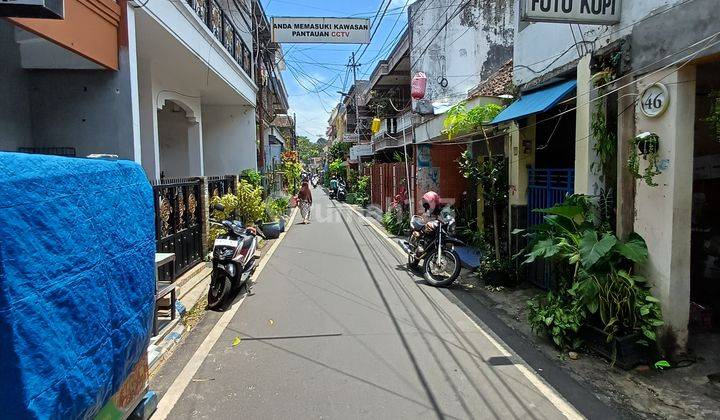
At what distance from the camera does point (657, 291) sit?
460 cm

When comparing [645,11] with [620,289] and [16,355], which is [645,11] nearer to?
[620,289]

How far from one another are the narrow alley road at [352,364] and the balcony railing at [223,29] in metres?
6.82

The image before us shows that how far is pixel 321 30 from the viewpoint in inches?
455

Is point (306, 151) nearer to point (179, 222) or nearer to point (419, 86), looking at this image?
point (419, 86)

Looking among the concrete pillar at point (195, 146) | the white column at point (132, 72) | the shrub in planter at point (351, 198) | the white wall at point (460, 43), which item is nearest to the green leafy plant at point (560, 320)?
the white column at point (132, 72)

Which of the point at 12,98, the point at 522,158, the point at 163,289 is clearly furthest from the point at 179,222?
the point at 522,158

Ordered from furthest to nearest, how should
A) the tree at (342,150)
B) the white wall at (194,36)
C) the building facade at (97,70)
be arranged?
the tree at (342,150), the white wall at (194,36), the building facade at (97,70)

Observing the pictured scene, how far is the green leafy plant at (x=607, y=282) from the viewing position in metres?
4.52

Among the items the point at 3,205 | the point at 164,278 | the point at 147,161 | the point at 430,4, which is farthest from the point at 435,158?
the point at 3,205

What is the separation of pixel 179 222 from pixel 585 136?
21.1ft

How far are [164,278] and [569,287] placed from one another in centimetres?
563

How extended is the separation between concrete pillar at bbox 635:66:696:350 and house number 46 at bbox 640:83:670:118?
0.14 ft

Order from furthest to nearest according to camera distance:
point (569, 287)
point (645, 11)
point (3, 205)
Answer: point (569, 287)
point (645, 11)
point (3, 205)

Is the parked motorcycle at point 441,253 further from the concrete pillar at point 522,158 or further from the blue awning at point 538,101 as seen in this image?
the blue awning at point 538,101
